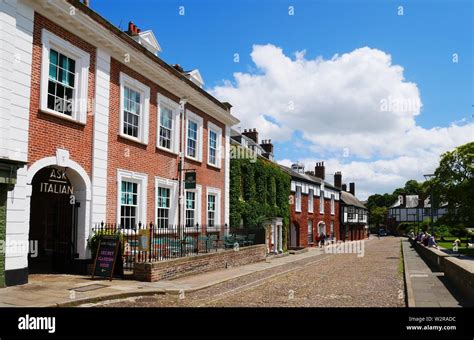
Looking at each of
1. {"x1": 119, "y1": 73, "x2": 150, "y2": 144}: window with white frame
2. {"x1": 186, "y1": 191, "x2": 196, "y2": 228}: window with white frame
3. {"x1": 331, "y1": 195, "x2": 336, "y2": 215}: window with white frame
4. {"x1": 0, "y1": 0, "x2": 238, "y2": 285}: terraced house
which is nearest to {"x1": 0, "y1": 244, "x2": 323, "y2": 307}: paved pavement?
{"x1": 0, "y1": 0, "x2": 238, "y2": 285}: terraced house

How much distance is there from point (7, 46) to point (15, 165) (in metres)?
2.93

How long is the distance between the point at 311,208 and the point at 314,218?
4.93 ft

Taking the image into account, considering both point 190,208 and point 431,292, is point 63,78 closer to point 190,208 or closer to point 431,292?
point 190,208

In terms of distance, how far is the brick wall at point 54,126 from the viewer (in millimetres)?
11867

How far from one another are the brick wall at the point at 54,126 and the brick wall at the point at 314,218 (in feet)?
89.8

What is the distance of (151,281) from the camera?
12.9m

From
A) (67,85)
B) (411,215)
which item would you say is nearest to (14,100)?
(67,85)

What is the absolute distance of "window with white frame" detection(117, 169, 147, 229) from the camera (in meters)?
15.5

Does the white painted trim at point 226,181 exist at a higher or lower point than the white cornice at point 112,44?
lower

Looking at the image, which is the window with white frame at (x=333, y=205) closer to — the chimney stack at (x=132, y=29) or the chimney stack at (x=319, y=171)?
the chimney stack at (x=319, y=171)

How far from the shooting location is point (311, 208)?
44.7 metres

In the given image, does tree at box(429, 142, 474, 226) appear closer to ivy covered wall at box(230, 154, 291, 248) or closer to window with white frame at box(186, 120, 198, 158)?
ivy covered wall at box(230, 154, 291, 248)

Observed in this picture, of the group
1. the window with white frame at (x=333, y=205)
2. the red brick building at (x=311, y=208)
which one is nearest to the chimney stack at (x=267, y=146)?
the red brick building at (x=311, y=208)
